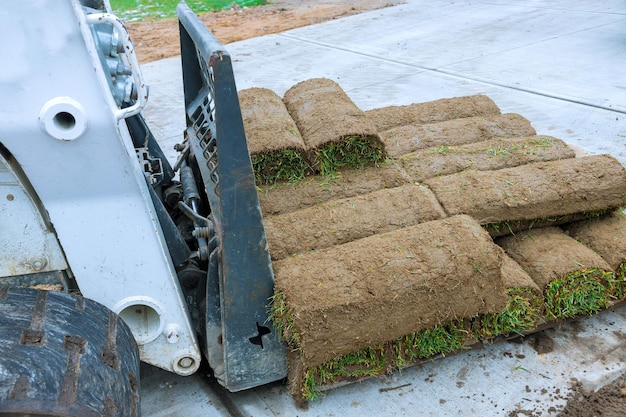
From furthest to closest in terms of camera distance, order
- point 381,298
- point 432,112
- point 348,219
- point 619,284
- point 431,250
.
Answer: point 432,112
point 619,284
point 348,219
point 431,250
point 381,298

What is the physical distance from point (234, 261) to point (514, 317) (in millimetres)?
1435

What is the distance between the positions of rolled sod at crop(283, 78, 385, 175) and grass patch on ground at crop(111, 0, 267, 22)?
42.7 feet

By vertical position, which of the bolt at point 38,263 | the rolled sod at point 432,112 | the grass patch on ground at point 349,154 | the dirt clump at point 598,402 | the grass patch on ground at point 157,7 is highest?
the bolt at point 38,263

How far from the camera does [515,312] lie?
3082mm

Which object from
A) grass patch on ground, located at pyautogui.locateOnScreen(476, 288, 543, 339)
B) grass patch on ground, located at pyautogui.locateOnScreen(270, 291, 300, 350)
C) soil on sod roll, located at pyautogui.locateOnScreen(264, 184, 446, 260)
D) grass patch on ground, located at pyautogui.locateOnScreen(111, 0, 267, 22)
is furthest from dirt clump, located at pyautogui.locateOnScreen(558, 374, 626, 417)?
grass patch on ground, located at pyautogui.locateOnScreen(111, 0, 267, 22)

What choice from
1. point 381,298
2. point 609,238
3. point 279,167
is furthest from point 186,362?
point 609,238

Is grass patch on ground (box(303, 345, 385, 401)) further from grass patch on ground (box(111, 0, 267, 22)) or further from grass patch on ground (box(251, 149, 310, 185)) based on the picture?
grass patch on ground (box(111, 0, 267, 22))

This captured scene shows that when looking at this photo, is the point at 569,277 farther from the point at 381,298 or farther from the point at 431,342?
the point at 381,298

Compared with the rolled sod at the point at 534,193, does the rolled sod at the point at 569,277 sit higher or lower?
lower

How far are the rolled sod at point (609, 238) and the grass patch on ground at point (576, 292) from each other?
0.31 feet

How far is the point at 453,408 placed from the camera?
2.92 meters

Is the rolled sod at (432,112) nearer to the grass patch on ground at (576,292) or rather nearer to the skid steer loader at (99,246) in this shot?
the grass patch on ground at (576,292)

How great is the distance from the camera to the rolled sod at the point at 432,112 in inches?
176

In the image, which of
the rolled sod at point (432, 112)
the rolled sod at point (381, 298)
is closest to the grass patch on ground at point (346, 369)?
the rolled sod at point (381, 298)
